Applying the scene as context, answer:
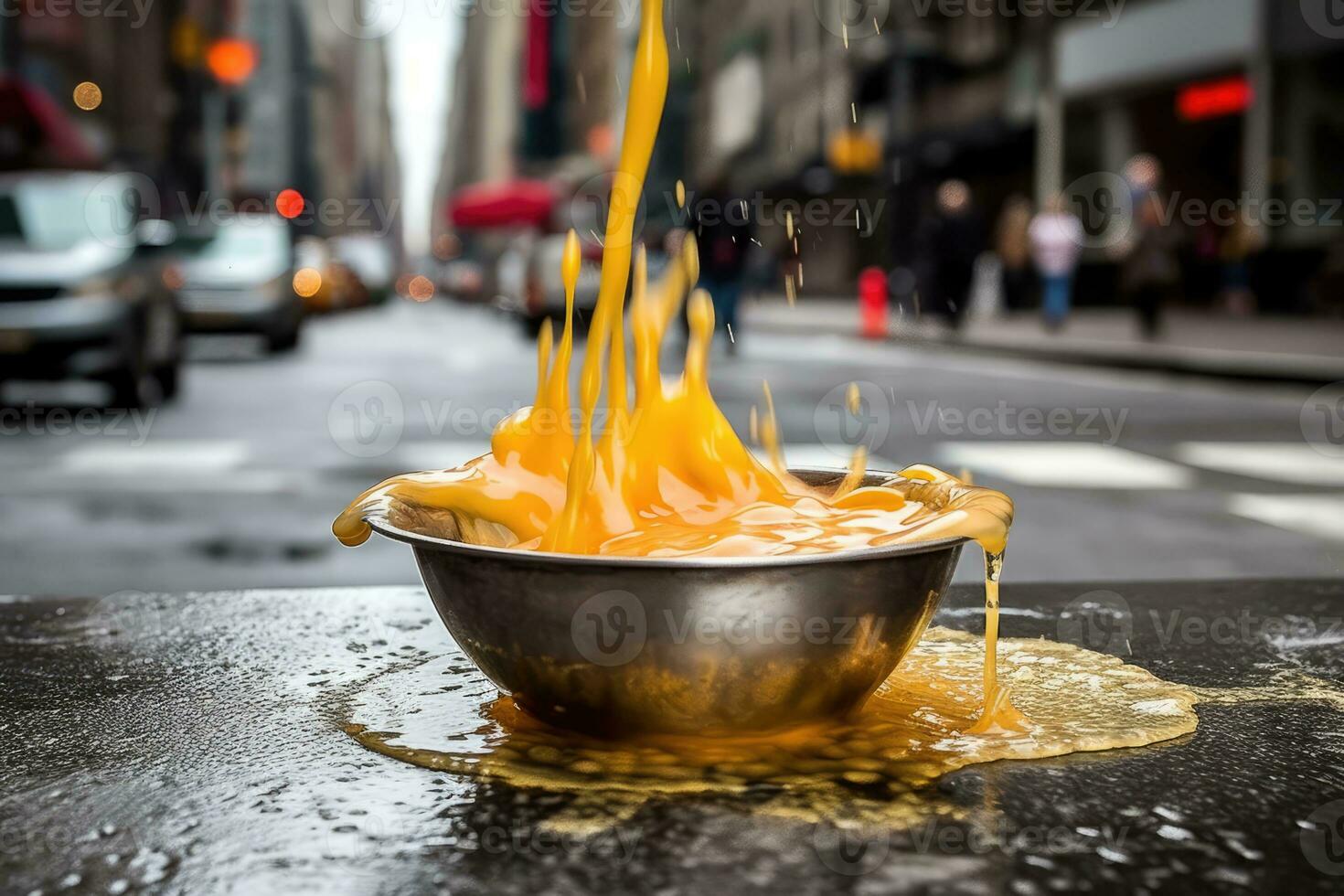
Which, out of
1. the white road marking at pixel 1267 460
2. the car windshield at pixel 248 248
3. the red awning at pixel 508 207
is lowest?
the white road marking at pixel 1267 460

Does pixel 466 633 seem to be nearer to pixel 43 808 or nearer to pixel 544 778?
pixel 544 778

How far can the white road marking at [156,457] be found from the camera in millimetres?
8719

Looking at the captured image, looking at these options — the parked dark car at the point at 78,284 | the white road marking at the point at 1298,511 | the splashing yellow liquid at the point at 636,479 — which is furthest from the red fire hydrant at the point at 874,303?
the splashing yellow liquid at the point at 636,479

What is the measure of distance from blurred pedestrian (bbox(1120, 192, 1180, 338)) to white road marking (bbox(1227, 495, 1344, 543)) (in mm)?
11135

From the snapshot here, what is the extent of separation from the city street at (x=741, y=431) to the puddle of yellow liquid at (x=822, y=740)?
2.14 metres

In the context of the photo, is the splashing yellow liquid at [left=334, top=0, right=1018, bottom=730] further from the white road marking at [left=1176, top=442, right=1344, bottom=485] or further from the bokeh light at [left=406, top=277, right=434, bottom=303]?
the bokeh light at [left=406, top=277, right=434, bottom=303]

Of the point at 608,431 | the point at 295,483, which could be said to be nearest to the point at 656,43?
the point at 608,431

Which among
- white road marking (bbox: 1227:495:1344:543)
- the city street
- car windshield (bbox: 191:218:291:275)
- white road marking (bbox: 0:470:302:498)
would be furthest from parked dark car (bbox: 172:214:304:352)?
white road marking (bbox: 1227:495:1344:543)

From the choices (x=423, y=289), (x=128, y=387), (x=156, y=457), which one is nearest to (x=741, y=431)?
(x=156, y=457)

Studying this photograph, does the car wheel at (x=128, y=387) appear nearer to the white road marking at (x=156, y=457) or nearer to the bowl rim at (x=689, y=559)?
the white road marking at (x=156, y=457)

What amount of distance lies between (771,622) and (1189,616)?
5.27 feet

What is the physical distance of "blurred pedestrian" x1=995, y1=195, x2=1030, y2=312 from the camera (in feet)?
88.2

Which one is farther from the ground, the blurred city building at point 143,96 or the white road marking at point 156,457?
the blurred city building at point 143,96

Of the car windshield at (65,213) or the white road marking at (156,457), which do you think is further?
the car windshield at (65,213)
